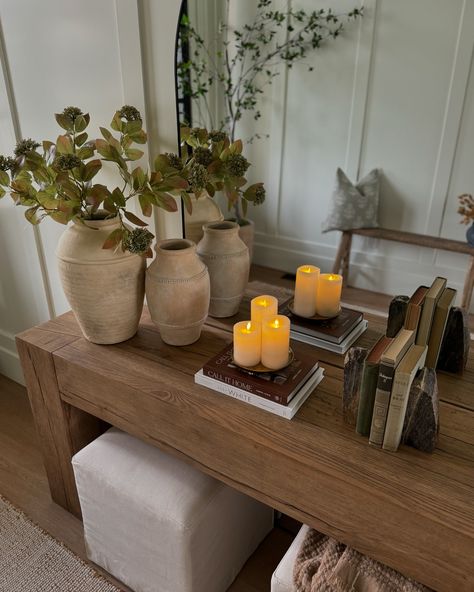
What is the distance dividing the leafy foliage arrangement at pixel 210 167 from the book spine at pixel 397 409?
62cm

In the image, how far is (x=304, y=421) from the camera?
942mm

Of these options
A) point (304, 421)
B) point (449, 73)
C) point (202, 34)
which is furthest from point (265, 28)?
point (304, 421)

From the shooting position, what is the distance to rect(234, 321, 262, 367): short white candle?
3.28 ft

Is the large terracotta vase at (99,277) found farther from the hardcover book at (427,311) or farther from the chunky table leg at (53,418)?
the hardcover book at (427,311)

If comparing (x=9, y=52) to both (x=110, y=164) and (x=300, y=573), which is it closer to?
(x=110, y=164)

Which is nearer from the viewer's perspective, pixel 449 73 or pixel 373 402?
pixel 373 402

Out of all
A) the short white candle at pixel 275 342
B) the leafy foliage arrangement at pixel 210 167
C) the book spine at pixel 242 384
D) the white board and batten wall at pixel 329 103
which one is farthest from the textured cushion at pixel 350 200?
the book spine at pixel 242 384

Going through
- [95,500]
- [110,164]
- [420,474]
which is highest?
[110,164]

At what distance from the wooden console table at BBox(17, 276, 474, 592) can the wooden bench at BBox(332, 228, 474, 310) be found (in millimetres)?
206

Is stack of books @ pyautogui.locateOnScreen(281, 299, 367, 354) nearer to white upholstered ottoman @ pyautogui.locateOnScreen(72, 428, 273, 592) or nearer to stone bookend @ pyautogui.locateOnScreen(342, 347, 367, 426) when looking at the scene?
stone bookend @ pyautogui.locateOnScreen(342, 347, 367, 426)

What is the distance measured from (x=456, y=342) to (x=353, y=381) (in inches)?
12.0

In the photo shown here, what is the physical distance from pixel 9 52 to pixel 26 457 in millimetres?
1359

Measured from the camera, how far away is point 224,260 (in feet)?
4.05

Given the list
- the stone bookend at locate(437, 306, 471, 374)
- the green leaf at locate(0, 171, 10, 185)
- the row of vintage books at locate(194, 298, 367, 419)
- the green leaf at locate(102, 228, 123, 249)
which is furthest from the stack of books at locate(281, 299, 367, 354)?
the green leaf at locate(0, 171, 10, 185)
